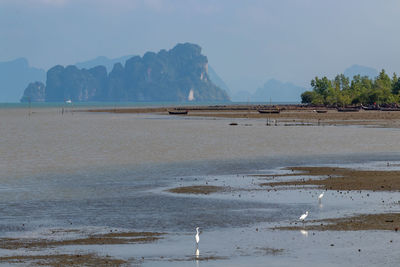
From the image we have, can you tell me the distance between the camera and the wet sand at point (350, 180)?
3612 cm

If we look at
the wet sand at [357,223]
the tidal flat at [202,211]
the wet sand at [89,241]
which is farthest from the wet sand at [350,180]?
the wet sand at [89,241]

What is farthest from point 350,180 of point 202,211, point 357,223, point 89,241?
point 89,241

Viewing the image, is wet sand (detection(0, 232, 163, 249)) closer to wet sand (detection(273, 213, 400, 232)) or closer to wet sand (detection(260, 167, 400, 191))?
wet sand (detection(273, 213, 400, 232))

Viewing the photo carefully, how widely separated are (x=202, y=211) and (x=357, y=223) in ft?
22.9

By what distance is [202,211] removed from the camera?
97.1 ft

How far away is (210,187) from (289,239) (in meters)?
14.4

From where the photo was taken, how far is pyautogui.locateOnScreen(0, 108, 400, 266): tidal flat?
21.4m

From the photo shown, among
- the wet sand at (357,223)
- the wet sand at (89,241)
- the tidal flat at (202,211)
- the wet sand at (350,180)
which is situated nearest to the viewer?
the tidal flat at (202,211)

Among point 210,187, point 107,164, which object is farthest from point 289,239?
point 107,164

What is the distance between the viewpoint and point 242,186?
37.9m

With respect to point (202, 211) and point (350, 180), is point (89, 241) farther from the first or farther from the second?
point (350, 180)

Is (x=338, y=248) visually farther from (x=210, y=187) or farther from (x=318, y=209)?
(x=210, y=187)

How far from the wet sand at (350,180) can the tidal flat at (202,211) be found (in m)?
0.06

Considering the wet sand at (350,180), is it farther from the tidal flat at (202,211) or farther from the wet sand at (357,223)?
the wet sand at (357,223)
